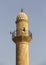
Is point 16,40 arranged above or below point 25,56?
above

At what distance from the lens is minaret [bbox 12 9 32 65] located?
21.7 metres

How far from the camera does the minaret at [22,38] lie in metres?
21.7

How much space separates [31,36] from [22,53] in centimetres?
258

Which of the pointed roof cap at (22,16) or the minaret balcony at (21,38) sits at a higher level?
the pointed roof cap at (22,16)

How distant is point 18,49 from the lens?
22.1 metres

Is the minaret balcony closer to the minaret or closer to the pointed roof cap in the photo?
the minaret

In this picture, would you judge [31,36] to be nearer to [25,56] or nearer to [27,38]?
[27,38]

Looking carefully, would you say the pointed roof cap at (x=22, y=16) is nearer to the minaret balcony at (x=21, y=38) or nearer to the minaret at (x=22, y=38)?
the minaret at (x=22, y=38)

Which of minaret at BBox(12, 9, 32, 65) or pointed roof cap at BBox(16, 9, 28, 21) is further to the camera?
pointed roof cap at BBox(16, 9, 28, 21)

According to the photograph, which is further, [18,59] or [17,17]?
[17,17]

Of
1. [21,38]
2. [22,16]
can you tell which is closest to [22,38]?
[21,38]

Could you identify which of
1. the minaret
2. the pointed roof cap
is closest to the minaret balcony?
the minaret

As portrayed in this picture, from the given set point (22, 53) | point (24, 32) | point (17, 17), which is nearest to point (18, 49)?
point (22, 53)

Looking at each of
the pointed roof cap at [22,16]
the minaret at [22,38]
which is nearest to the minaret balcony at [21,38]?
the minaret at [22,38]
